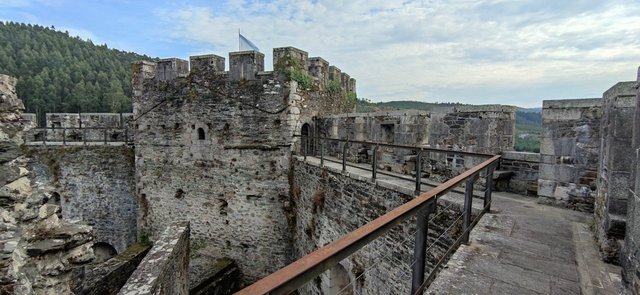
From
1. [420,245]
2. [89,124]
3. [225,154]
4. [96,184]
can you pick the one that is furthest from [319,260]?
[89,124]

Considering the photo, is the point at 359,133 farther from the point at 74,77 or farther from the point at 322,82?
the point at 74,77

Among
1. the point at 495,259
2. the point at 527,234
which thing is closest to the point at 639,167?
the point at 495,259

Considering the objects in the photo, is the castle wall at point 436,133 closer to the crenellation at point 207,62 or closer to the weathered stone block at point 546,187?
the weathered stone block at point 546,187

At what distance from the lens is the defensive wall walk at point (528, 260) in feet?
6.93

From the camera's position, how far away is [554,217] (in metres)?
3.89

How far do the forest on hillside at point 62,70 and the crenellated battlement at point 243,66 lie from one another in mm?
34485

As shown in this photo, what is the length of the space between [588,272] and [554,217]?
1740mm

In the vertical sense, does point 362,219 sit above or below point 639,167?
below

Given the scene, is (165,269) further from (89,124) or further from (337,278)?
(89,124)

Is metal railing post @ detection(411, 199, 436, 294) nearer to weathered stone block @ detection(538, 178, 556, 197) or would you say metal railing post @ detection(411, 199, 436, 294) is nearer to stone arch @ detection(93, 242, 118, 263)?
weathered stone block @ detection(538, 178, 556, 197)

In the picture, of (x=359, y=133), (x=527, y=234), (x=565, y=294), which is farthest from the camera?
(x=359, y=133)

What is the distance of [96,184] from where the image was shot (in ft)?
37.4

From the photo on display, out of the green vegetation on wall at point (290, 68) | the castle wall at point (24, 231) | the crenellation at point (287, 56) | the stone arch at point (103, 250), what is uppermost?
the crenellation at point (287, 56)

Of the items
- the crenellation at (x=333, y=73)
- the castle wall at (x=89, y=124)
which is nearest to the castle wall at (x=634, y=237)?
the crenellation at (x=333, y=73)
